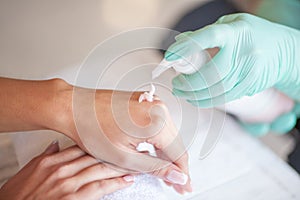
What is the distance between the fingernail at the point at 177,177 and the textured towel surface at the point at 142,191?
33 mm

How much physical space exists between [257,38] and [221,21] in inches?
3.7

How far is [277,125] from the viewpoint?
3.39ft

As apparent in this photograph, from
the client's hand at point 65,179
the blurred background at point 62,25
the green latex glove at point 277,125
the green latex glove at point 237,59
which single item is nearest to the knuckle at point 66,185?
the client's hand at point 65,179

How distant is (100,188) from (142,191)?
0.09 meters

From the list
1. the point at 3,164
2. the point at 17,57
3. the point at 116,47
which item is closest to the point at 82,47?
the point at 17,57

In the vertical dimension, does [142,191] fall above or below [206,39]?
below

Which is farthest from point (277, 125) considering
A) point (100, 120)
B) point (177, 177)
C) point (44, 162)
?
point (44, 162)

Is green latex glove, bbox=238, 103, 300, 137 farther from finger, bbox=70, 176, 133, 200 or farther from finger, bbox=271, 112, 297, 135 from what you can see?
finger, bbox=70, 176, 133, 200

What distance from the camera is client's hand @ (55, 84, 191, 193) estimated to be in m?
0.85

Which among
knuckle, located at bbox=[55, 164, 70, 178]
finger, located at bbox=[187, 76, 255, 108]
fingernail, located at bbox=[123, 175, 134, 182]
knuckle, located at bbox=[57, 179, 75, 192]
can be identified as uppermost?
finger, located at bbox=[187, 76, 255, 108]

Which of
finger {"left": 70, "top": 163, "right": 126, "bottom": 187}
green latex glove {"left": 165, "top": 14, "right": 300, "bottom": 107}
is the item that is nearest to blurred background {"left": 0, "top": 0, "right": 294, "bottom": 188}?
green latex glove {"left": 165, "top": 14, "right": 300, "bottom": 107}

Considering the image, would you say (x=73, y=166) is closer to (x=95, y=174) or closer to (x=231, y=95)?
(x=95, y=174)

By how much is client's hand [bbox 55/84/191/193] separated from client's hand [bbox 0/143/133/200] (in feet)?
0.08

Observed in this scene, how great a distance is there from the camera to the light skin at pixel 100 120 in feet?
2.78
